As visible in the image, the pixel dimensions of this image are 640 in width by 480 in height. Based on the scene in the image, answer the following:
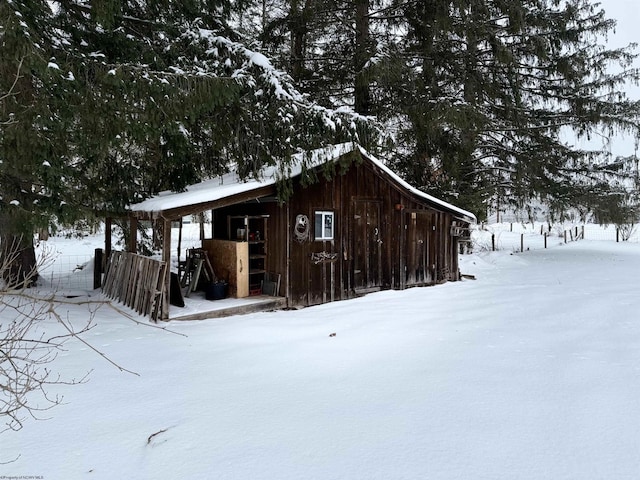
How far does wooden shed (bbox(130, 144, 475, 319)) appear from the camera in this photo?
334 inches

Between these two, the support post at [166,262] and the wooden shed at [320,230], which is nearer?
the support post at [166,262]

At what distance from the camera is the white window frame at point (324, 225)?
891cm

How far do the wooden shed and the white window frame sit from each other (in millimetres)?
20

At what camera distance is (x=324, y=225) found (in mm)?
9047

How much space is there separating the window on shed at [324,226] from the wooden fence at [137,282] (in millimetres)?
3255

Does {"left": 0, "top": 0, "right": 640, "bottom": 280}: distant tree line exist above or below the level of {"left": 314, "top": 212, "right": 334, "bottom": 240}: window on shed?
above

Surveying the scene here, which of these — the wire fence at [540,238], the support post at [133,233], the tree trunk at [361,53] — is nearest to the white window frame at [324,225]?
the support post at [133,233]

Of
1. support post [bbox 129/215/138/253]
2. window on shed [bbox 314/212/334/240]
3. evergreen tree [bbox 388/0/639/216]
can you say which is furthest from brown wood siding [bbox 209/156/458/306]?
evergreen tree [bbox 388/0/639/216]

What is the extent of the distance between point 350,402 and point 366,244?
626 cm

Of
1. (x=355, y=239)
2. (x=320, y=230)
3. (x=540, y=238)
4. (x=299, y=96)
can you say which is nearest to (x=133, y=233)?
(x=320, y=230)

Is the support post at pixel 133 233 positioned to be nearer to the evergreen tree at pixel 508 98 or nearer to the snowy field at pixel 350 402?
the snowy field at pixel 350 402

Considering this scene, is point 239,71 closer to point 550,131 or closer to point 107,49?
point 107,49

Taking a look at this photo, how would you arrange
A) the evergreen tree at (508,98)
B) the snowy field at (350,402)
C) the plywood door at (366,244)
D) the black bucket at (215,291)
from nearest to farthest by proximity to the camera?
the snowy field at (350,402) < the black bucket at (215,291) < the plywood door at (366,244) < the evergreen tree at (508,98)

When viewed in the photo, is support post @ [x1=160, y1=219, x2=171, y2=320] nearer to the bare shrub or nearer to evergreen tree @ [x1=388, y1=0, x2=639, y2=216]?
the bare shrub
